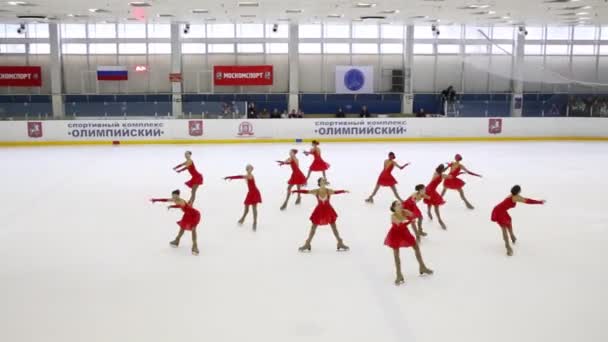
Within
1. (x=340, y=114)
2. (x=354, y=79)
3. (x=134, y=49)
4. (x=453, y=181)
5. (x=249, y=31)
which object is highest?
(x=249, y=31)

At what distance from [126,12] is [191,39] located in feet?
26.4

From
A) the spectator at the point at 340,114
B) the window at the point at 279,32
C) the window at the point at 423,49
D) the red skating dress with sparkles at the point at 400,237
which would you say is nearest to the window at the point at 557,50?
the window at the point at 423,49

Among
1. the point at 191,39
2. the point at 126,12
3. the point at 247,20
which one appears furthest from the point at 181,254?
the point at 191,39

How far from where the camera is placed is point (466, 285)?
7.57 metres

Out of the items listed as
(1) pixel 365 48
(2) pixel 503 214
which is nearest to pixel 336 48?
(1) pixel 365 48

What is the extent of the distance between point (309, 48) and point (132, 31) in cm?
1083

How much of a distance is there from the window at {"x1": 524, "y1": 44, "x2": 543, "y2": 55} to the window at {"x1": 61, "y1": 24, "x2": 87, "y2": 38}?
27533 mm

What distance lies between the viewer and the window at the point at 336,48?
116 feet

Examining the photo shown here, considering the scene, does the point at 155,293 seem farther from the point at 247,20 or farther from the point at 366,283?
the point at 247,20

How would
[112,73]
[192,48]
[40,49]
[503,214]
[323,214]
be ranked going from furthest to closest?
[192,48]
[40,49]
[112,73]
[503,214]
[323,214]

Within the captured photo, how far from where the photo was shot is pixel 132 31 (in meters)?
34.2

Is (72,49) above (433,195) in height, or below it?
above

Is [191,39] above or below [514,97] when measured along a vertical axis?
above

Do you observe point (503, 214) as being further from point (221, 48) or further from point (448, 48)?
point (448, 48)
